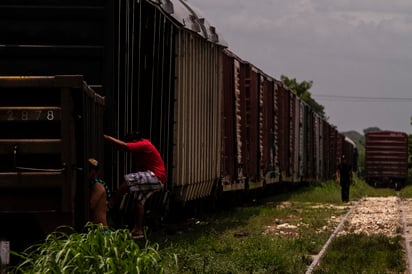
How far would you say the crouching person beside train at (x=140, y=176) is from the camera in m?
12.4

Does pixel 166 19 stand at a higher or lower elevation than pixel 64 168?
higher

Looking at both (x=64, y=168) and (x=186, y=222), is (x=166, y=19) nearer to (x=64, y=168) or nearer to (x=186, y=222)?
(x=186, y=222)

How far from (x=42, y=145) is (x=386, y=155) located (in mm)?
51198

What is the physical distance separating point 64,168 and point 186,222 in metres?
10.7

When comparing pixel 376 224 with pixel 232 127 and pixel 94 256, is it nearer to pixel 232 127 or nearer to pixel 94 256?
pixel 232 127

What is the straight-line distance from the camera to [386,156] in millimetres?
58594

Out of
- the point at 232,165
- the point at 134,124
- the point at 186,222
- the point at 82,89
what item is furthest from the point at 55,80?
the point at 232,165

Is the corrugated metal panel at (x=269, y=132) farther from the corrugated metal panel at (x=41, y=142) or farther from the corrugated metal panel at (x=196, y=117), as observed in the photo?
the corrugated metal panel at (x=41, y=142)

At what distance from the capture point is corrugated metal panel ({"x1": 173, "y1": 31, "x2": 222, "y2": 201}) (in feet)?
53.7

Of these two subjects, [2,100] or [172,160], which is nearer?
[2,100]

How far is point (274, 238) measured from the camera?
16375 millimetres

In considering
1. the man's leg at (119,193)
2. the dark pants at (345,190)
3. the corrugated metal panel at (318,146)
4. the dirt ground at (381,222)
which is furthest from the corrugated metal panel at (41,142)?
the corrugated metal panel at (318,146)

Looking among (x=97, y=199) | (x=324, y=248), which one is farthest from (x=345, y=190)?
(x=97, y=199)

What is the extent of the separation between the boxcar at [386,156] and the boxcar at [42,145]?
5049cm
